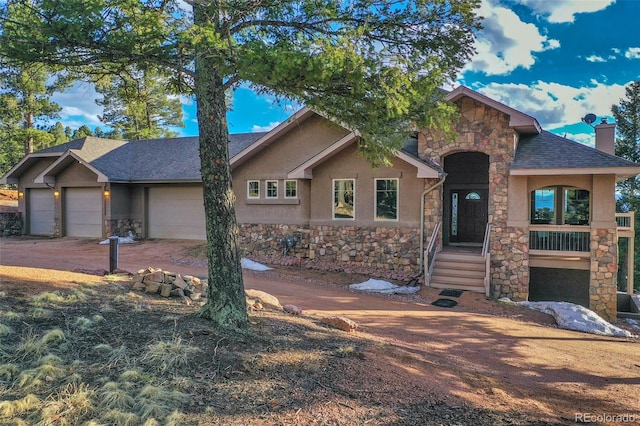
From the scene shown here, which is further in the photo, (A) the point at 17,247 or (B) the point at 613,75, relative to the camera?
(B) the point at 613,75

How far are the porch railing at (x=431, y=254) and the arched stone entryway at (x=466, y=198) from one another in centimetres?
303

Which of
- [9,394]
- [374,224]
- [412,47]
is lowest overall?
[9,394]

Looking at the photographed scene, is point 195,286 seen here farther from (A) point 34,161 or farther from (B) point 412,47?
(A) point 34,161

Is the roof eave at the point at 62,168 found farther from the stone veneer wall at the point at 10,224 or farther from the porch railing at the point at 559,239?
the porch railing at the point at 559,239

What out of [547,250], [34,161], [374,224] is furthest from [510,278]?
[34,161]

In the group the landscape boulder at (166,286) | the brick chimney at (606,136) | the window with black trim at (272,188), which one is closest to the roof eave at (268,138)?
the window with black trim at (272,188)

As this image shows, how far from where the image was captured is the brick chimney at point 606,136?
13570mm

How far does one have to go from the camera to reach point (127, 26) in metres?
5.23

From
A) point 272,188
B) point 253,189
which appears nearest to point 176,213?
point 253,189

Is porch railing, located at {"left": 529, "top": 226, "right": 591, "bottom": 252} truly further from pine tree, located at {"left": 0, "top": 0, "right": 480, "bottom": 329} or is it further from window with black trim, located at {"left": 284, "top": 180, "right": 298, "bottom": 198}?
pine tree, located at {"left": 0, "top": 0, "right": 480, "bottom": 329}

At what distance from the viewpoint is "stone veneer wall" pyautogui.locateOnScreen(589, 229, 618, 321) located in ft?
38.0

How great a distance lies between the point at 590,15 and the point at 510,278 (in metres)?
10.5

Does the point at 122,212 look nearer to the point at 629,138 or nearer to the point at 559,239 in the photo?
the point at 559,239

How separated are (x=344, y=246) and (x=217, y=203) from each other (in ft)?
30.7
